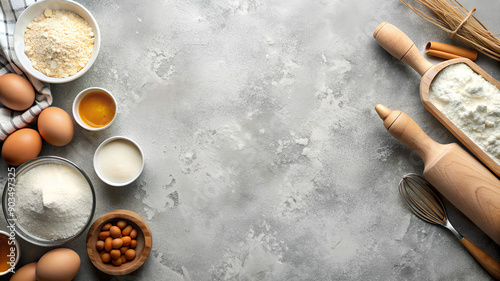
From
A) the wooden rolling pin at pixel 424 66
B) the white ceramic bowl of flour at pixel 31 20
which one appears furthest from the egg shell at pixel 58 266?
the wooden rolling pin at pixel 424 66

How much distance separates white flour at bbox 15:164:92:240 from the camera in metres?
1.22

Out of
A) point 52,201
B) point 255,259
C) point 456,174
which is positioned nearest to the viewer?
point 52,201

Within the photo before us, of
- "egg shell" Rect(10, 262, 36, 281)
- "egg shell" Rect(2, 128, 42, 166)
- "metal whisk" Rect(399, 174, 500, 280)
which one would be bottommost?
"egg shell" Rect(10, 262, 36, 281)

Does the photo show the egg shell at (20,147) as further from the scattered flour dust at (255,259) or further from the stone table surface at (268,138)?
the scattered flour dust at (255,259)

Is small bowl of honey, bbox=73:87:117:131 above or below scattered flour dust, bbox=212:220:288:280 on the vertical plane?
above

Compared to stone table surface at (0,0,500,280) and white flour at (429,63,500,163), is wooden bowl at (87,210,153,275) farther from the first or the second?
white flour at (429,63,500,163)

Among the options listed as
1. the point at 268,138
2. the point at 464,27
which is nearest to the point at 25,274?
the point at 268,138

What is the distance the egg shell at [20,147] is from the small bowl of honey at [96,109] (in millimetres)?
199

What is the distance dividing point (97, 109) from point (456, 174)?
1552 millimetres

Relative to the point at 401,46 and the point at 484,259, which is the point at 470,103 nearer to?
the point at 401,46

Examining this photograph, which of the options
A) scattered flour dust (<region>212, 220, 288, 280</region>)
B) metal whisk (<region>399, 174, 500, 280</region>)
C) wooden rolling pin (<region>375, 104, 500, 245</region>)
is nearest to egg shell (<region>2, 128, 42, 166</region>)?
scattered flour dust (<region>212, 220, 288, 280</region>)

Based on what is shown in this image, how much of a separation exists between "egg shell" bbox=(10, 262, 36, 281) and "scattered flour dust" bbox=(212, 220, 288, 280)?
0.73m

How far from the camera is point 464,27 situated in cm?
141

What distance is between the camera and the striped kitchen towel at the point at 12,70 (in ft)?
4.31
